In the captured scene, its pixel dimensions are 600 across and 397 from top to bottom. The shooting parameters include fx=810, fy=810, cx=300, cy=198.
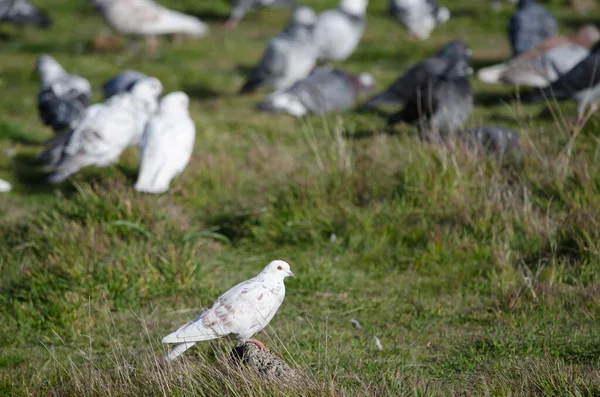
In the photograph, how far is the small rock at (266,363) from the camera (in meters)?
3.39

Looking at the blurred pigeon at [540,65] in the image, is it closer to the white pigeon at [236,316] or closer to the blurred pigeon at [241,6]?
the white pigeon at [236,316]

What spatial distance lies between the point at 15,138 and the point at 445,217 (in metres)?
5.75

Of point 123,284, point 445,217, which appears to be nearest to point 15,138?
point 123,284

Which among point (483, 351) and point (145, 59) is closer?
point (483, 351)

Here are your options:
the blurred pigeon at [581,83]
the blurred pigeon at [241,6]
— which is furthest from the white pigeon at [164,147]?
the blurred pigeon at [241,6]

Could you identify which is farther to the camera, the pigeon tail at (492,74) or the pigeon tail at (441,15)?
the pigeon tail at (441,15)

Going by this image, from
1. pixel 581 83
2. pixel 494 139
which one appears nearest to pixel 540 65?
pixel 581 83

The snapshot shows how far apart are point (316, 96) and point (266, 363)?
658cm

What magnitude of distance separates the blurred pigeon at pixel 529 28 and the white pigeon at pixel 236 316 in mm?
8428

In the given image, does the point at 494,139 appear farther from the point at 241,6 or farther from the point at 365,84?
the point at 241,6

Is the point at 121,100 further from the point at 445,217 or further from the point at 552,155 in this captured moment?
the point at 552,155

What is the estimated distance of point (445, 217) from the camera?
5844 mm

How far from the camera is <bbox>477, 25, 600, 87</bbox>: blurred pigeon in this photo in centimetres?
964

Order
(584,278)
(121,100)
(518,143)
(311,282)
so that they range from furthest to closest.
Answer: (121,100) → (518,143) → (311,282) → (584,278)
